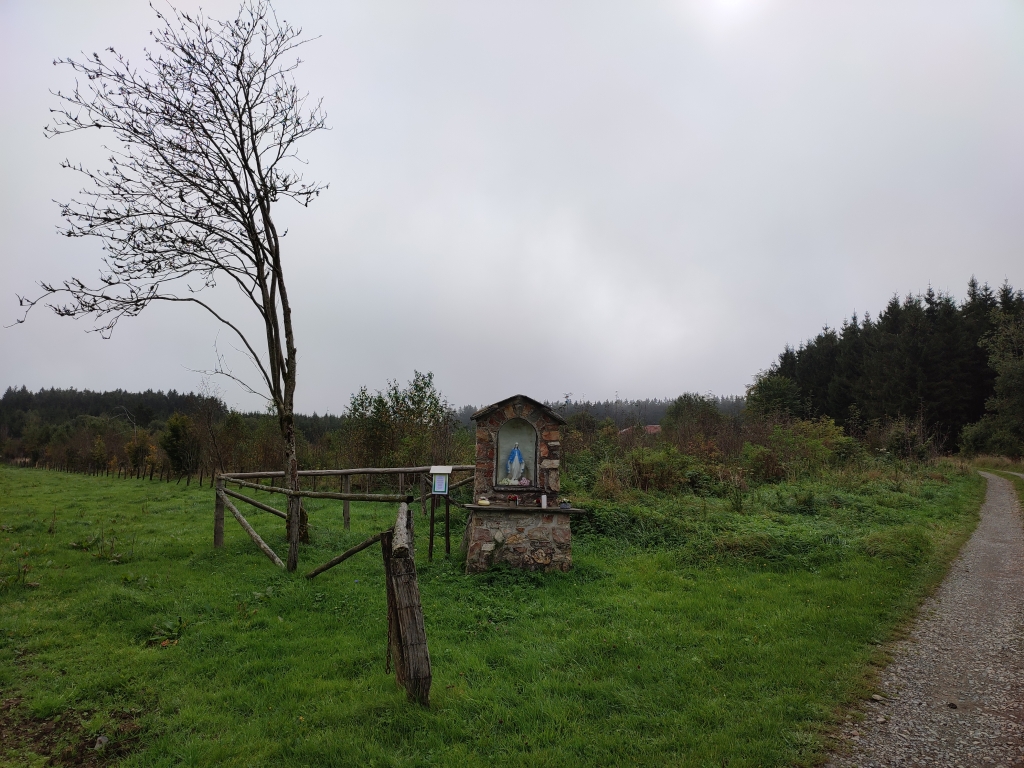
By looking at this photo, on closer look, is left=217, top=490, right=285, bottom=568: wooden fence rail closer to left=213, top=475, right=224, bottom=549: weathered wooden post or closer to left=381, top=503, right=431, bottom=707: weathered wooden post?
left=213, top=475, right=224, bottom=549: weathered wooden post

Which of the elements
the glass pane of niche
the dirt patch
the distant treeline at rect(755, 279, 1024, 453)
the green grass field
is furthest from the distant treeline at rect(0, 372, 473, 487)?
the distant treeline at rect(755, 279, 1024, 453)

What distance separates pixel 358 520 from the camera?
12164 mm

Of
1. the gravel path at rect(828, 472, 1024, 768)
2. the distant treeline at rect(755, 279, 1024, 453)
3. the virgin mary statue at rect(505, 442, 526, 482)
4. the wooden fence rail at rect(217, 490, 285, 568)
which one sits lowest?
the gravel path at rect(828, 472, 1024, 768)

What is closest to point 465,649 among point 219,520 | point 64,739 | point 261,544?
point 64,739

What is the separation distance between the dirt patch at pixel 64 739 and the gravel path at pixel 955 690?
4.91 metres

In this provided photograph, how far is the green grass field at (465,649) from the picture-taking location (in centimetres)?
358

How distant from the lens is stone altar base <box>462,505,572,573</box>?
7.77 m

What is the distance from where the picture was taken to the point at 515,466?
8.12m

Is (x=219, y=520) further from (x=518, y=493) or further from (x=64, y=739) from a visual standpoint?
(x=64, y=739)

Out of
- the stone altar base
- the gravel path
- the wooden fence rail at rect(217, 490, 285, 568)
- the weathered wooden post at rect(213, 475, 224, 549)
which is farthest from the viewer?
the weathered wooden post at rect(213, 475, 224, 549)

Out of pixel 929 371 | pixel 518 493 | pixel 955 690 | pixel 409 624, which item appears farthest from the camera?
pixel 929 371

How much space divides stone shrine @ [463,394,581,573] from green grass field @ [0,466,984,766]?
1.42 ft

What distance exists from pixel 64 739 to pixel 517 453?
5745 mm

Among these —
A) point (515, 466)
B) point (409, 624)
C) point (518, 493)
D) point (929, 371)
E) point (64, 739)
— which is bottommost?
point (64, 739)
